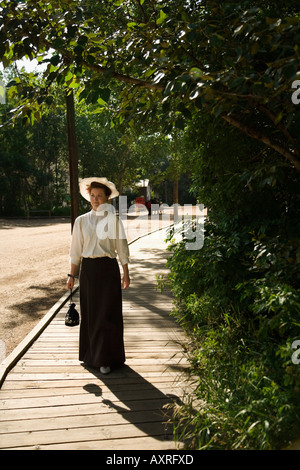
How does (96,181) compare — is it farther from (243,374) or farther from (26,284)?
(26,284)

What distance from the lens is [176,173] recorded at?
445 inches

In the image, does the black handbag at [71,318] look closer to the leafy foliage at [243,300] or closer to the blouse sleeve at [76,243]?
the blouse sleeve at [76,243]

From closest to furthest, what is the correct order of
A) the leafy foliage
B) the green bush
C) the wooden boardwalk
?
the green bush, the leafy foliage, the wooden boardwalk

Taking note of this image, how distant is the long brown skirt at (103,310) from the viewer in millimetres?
4516

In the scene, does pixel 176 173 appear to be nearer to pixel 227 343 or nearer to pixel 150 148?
pixel 150 148

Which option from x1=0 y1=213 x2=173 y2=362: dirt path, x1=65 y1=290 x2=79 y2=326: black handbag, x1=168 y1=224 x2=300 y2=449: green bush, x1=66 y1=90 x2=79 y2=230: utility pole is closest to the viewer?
x1=168 y1=224 x2=300 y2=449: green bush

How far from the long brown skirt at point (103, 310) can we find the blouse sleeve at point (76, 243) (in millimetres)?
132

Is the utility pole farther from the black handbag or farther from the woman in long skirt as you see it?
the black handbag

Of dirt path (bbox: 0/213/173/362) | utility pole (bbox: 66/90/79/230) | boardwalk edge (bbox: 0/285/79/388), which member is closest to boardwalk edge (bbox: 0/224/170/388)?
boardwalk edge (bbox: 0/285/79/388)

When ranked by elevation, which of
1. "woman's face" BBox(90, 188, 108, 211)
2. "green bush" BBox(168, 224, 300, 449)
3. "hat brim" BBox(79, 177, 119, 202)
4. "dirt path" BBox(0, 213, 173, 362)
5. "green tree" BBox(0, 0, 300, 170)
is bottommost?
"dirt path" BBox(0, 213, 173, 362)

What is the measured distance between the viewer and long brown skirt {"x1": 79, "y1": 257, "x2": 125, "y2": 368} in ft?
14.8

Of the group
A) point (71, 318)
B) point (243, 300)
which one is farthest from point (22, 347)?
point (243, 300)

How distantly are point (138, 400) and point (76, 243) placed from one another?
171 centimetres

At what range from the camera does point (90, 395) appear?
397 centimetres
